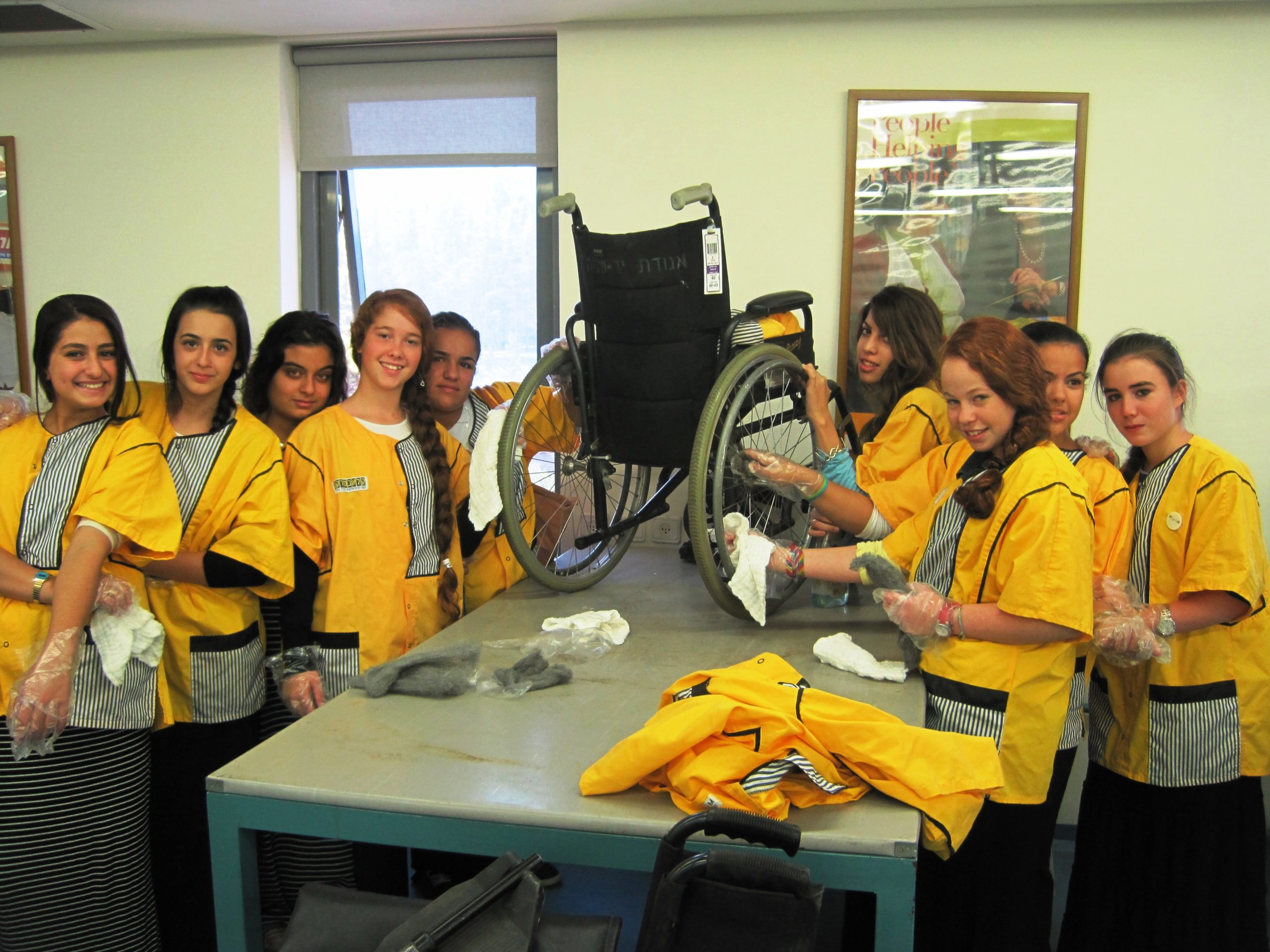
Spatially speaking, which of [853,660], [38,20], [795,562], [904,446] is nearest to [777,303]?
[904,446]

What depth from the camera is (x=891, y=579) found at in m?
1.80

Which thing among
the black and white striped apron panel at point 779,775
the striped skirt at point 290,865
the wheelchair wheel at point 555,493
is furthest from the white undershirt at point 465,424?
the black and white striped apron panel at point 779,775

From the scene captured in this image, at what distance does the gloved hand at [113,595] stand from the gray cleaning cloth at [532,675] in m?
0.67

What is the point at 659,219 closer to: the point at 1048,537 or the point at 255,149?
the point at 255,149

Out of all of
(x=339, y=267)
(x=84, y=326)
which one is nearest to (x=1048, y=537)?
(x=84, y=326)

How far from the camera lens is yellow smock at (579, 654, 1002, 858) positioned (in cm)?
121

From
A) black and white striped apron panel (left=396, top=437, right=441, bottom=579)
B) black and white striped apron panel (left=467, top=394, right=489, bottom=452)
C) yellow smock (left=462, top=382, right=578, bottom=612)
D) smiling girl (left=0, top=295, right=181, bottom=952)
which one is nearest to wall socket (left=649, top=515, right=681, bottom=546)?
yellow smock (left=462, top=382, right=578, bottom=612)

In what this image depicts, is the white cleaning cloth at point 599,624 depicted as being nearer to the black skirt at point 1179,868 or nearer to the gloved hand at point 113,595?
the gloved hand at point 113,595

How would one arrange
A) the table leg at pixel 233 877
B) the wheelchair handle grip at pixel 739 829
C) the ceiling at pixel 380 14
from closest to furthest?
1. the wheelchair handle grip at pixel 739 829
2. the table leg at pixel 233 877
3. the ceiling at pixel 380 14

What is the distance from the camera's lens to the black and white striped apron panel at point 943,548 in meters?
1.66

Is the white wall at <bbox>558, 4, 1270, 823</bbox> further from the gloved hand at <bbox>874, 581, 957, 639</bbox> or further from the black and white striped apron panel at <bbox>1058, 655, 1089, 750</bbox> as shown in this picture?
the gloved hand at <bbox>874, 581, 957, 639</bbox>

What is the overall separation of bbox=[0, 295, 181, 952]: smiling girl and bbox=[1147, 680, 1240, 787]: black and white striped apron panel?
1928 millimetres

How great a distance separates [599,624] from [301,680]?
0.61 metres

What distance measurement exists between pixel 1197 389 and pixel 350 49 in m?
2.99
